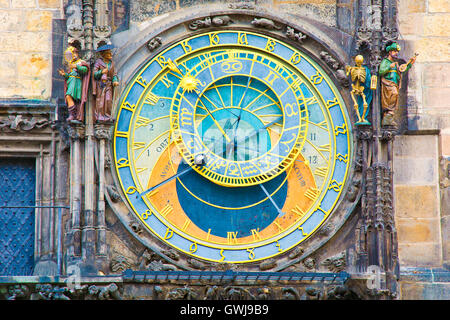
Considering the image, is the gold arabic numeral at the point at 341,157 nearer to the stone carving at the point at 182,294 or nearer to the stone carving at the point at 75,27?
the stone carving at the point at 182,294

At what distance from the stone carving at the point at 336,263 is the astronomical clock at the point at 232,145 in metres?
0.24

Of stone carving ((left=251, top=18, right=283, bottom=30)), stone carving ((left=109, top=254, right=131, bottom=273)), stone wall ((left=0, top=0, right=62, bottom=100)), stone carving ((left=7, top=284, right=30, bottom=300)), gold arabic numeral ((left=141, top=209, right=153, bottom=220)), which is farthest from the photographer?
stone carving ((left=251, top=18, right=283, bottom=30))

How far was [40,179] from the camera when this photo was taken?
664 inches

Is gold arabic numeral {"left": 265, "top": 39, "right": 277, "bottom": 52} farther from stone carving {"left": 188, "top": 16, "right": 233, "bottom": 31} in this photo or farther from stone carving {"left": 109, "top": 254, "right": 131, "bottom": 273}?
stone carving {"left": 109, "top": 254, "right": 131, "bottom": 273}

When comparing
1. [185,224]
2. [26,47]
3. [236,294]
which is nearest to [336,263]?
[236,294]

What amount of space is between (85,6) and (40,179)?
1925mm

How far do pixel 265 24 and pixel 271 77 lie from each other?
591 mm

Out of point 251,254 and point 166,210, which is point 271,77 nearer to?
point 166,210

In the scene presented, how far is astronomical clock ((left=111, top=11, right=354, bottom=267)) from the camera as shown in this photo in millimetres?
16719

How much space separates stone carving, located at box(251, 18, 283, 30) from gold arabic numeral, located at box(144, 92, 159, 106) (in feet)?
4.44

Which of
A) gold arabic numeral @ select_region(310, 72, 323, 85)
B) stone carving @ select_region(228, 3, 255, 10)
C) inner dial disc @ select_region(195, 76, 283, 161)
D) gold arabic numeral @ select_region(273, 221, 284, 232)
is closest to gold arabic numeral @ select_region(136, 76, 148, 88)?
inner dial disc @ select_region(195, 76, 283, 161)

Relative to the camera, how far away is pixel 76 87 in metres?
16.6

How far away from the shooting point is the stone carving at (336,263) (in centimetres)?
1656
